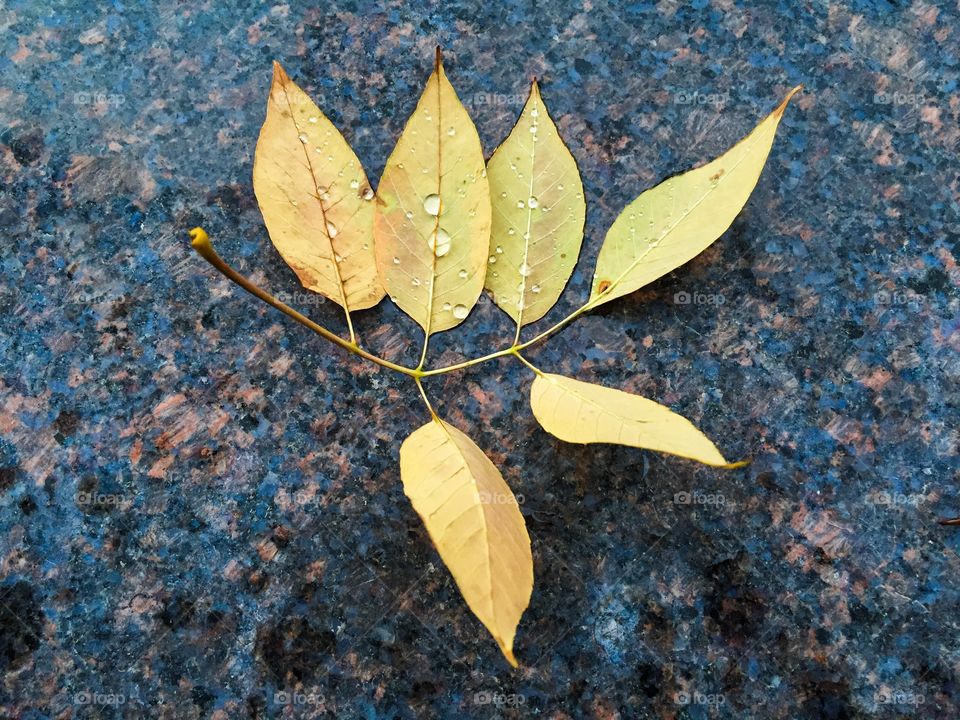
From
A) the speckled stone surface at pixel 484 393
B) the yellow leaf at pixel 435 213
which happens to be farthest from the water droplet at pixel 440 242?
the speckled stone surface at pixel 484 393

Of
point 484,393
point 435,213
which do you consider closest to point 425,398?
point 484,393

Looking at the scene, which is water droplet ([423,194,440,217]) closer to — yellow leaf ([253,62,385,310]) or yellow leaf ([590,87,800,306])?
yellow leaf ([253,62,385,310])

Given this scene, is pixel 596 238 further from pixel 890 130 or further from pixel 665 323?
pixel 890 130

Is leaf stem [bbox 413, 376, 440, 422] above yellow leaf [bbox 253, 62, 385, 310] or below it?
below

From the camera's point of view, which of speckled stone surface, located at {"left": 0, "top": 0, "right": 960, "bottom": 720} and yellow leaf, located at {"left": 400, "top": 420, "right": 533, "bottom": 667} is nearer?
yellow leaf, located at {"left": 400, "top": 420, "right": 533, "bottom": 667}

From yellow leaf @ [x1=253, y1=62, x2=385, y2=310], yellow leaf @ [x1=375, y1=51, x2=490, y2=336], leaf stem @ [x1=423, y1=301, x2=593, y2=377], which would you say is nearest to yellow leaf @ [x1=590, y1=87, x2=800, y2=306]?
leaf stem @ [x1=423, y1=301, x2=593, y2=377]

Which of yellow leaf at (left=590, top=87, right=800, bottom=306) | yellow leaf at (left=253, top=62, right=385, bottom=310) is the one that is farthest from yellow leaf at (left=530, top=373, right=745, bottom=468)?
yellow leaf at (left=253, top=62, right=385, bottom=310)
